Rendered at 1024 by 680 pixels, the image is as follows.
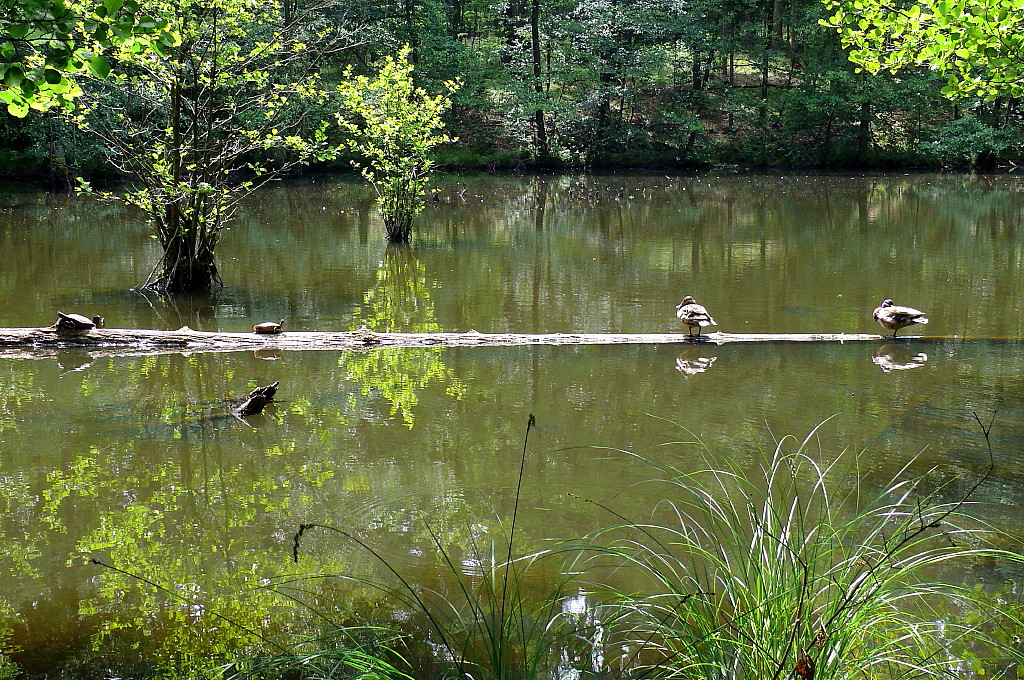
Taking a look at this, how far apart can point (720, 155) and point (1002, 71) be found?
103ft

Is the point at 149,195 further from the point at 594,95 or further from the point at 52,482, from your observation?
the point at 594,95

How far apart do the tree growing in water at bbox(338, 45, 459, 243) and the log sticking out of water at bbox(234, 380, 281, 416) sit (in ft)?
23.5

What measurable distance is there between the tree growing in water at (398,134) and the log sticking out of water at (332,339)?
17.2 feet

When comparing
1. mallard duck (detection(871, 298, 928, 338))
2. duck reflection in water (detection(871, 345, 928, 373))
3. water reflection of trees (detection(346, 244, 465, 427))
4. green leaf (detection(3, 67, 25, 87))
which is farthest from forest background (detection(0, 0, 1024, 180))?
green leaf (detection(3, 67, 25, 87))

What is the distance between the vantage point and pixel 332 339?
345 inches

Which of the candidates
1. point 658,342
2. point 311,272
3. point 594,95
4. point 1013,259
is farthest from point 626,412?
point 594,95

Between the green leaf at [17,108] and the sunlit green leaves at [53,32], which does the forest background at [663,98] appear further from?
the sunlit green leaves at [53,32]

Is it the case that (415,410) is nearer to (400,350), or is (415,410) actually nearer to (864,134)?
(400,350)

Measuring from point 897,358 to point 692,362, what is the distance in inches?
75.0

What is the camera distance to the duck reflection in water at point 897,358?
7912mm

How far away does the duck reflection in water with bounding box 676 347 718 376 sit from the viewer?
307 inches

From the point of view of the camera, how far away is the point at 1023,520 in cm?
461

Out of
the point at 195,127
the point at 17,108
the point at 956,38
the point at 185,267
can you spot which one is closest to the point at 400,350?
the point at 185,267

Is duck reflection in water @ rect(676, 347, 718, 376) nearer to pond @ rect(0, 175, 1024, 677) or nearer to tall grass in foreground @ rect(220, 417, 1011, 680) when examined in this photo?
pond @ rect(0, 175, 1024, 677)
